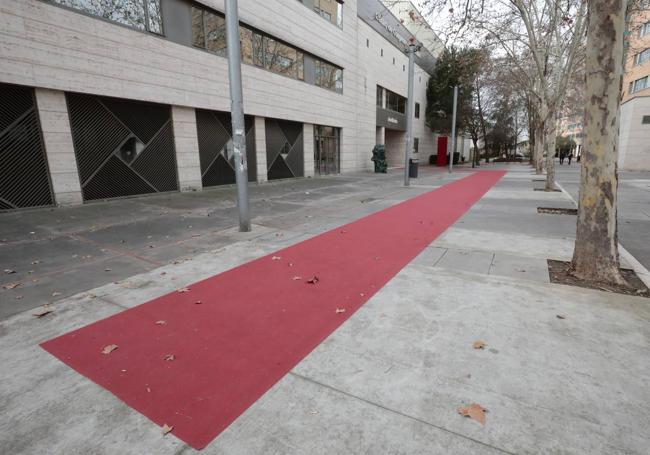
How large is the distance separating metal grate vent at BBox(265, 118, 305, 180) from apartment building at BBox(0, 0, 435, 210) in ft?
0.25

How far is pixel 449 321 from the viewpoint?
3547 millimetres

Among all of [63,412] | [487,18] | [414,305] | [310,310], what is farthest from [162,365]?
[487,18]

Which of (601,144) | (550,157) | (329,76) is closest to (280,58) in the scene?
(329,76)

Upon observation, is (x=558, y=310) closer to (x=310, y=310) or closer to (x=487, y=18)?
(x=310, y=310)

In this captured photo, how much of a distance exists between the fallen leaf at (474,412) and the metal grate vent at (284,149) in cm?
1612

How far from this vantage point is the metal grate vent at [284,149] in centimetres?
1750

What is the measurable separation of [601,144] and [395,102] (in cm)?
2961

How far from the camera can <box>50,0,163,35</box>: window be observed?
9.85 meters

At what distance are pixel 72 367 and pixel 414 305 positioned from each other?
3.25 m

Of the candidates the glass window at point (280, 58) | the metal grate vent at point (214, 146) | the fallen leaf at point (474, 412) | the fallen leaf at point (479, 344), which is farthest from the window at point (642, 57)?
the fallen leaf at point (474, 412)

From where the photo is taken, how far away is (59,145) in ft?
31.4

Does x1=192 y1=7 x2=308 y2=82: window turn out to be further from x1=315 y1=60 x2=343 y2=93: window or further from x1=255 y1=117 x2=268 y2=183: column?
x1=255 y1=117 x2=268 y2=183: column

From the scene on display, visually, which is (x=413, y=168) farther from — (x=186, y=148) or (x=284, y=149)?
(x=186, y=148)

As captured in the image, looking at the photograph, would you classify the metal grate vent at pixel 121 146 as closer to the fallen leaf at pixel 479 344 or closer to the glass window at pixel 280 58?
the glass window at pixel 280 58
